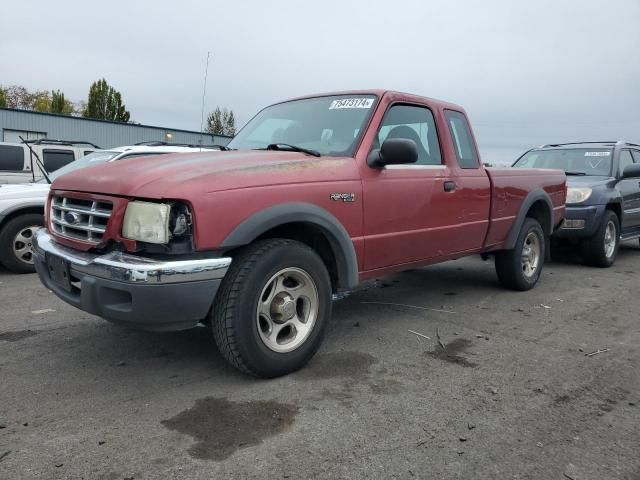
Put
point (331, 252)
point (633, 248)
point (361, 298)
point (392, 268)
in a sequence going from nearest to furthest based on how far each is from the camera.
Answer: point (331, 252) → point (392, 268) → point (361, 298) → point (633, 248)

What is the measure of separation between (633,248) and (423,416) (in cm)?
917

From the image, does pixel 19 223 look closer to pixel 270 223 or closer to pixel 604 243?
pixel 270 223

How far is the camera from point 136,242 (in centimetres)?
287

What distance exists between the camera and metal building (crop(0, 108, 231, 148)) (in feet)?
80.3

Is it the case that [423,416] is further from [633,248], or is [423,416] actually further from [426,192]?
[633,248]

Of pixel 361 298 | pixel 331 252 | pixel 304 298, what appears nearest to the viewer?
pixel 304 298

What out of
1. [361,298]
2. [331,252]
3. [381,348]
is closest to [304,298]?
[331,252]

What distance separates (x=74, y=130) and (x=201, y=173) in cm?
2691

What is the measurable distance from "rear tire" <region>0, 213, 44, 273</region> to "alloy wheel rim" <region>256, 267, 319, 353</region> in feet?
14.5

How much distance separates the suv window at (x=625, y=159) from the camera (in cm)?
831

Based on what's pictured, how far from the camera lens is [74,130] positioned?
87.6 ft

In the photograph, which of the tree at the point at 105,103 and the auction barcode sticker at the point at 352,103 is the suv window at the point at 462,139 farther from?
the tree at the point at 105,103

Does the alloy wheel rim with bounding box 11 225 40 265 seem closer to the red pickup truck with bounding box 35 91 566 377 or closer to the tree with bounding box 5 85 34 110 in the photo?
the red pickup truck with bounding box 35 91 566 377

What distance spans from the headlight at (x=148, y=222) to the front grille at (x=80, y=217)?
0.19 metres
